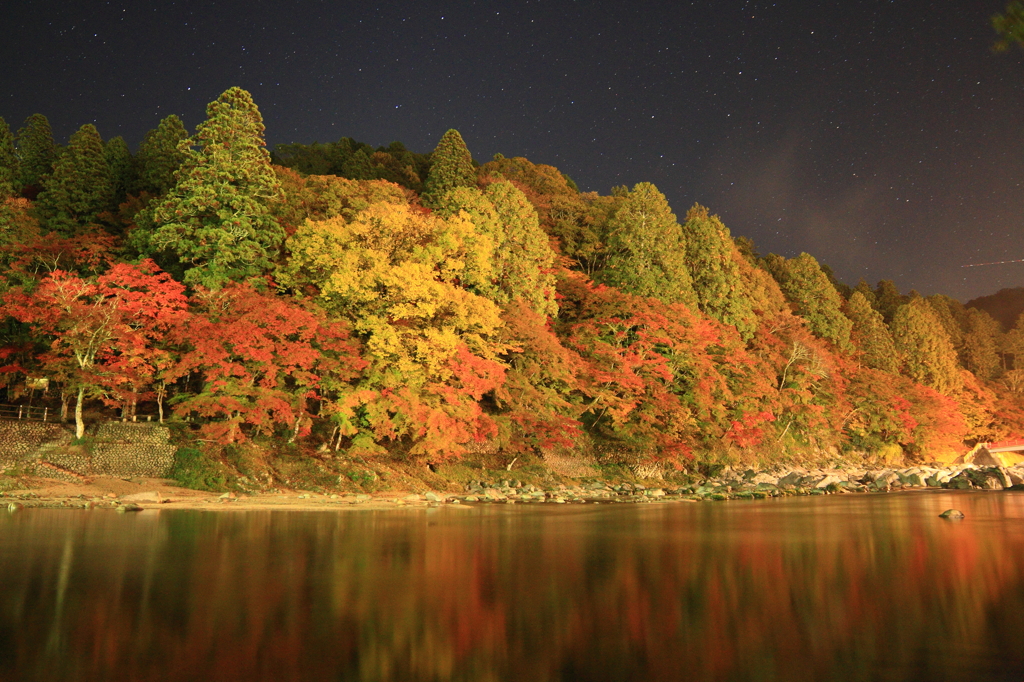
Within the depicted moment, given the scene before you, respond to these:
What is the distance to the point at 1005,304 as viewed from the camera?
10794 cm

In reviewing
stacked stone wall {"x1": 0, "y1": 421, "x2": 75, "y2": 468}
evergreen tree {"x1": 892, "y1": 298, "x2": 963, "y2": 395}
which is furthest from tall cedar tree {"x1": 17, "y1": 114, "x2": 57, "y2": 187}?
evergreen tree {"x1": 892, "y1": 298, "x2": 963, "y2": 395}

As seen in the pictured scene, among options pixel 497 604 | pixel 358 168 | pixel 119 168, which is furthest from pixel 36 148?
pixel 497 604

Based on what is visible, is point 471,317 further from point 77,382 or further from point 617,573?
point 617,573

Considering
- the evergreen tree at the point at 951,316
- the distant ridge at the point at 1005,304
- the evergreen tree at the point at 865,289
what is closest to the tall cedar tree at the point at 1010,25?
the evergreen tree at the point at 951,316

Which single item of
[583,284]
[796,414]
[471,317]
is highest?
[583,284]

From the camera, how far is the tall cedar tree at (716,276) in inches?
1444

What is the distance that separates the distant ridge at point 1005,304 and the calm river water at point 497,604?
379ft

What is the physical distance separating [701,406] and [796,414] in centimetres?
1226

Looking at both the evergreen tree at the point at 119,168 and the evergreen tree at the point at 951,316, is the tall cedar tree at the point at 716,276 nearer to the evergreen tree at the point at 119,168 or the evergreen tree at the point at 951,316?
the evergreen tree at the point at 119,168

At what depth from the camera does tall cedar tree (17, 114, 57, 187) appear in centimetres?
4172

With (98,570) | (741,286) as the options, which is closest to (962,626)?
(98,570)

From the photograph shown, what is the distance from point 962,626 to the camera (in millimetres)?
5578

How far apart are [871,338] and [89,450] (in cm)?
5207

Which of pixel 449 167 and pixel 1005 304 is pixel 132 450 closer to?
pixel 449 167
